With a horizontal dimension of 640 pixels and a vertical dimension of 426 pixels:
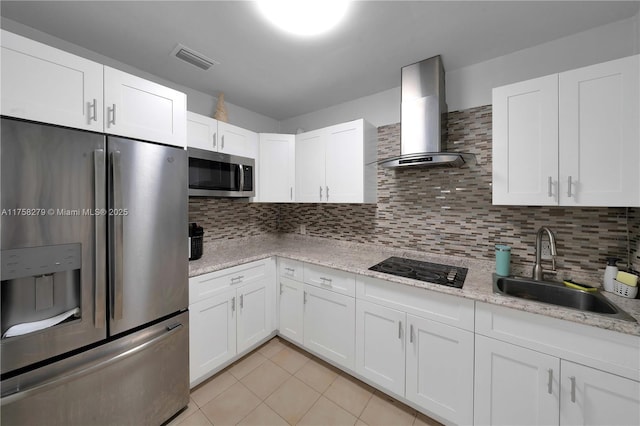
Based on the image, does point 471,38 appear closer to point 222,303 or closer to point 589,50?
point 589,50

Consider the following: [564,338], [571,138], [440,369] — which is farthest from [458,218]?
[440,369]

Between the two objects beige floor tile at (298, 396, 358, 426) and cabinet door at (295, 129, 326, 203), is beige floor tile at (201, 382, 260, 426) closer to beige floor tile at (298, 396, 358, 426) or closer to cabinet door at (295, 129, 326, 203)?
beige floor tile at (298, 396, 358, 426)

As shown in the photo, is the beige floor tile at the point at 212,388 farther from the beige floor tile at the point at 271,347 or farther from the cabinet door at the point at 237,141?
the cabinet door at the point at 237,141

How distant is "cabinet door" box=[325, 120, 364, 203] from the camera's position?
2.13 m

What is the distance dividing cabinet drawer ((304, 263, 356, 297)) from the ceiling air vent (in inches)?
71.7

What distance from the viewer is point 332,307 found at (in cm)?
192

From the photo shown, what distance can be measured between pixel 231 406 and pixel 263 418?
0.85ft

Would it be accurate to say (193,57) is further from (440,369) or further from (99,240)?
(440,369)

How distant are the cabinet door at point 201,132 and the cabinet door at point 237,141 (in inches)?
2.3

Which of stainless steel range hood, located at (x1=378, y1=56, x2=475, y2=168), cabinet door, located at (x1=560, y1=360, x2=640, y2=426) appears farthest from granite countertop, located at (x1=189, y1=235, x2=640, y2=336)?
stainless steel range hood, located at (x1=378, y1=56, x2=475, y2=168)

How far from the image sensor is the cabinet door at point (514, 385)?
114 centimetres

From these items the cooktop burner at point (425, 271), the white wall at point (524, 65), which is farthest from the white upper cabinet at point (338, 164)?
the cooktop burner at point (425, 271)

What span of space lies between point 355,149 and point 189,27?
57.3 inches

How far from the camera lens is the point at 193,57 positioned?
175 cm
